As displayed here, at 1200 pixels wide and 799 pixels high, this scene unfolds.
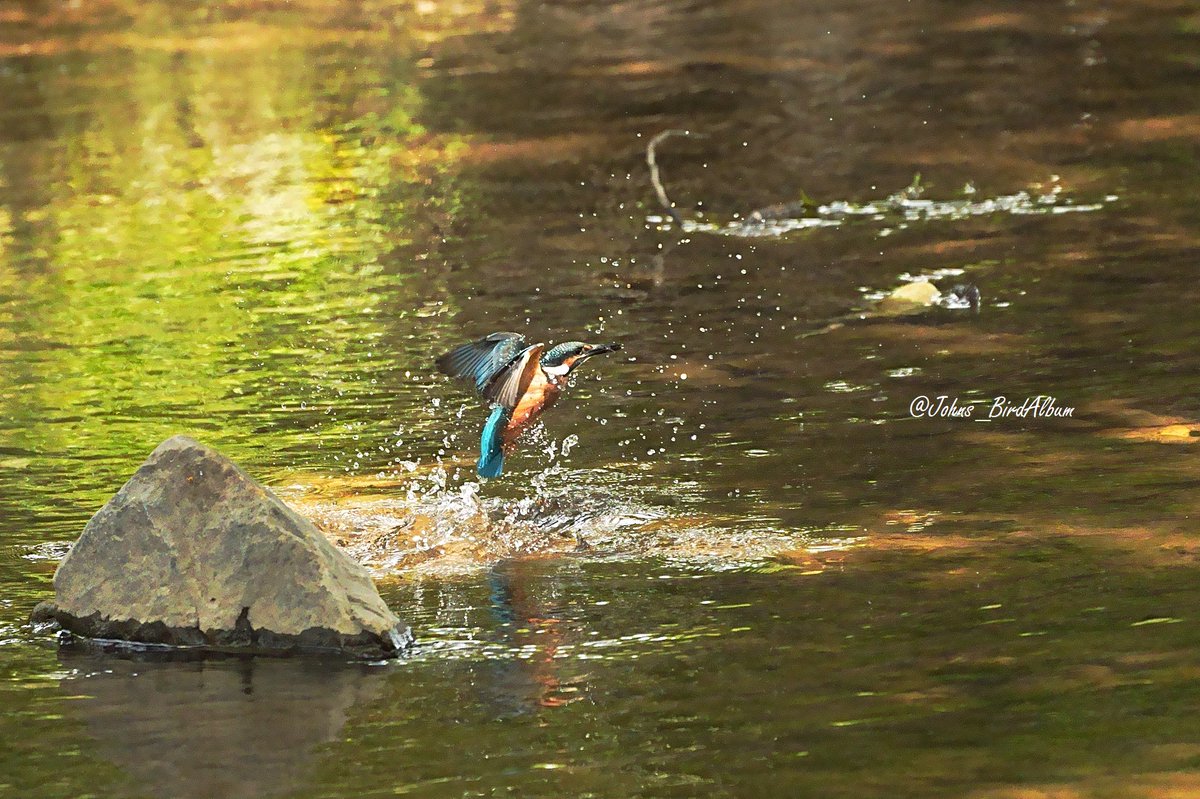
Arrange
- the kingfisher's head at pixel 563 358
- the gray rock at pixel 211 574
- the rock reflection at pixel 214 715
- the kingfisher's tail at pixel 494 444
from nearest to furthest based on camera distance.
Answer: the rock reflection at pixel 214 715
the gray rock at pixel 211 574
the kingfisher's head at pixel 563 358
the kingfisher's tail at pixel 494 444

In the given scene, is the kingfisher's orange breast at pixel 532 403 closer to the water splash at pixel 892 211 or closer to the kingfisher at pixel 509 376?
the kingfisher at pixel 509 376

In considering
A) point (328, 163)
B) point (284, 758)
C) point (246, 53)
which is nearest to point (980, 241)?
point (328, 163)

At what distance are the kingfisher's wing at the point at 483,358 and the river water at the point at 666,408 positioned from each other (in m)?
0.73

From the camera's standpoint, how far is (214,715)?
259 inches

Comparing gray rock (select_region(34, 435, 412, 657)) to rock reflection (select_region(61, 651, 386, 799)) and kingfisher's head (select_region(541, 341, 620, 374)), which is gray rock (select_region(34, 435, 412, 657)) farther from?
kingfisher's head (select_region(541, 341, 620, 374))

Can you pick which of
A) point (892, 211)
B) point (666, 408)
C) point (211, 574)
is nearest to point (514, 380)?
point (211, 574)

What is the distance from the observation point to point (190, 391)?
37.0ft

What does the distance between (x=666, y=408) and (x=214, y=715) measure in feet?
13.8

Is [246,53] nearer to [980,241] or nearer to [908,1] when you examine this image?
[908,1]

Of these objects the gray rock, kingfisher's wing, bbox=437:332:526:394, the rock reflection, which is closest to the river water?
the rock reflection

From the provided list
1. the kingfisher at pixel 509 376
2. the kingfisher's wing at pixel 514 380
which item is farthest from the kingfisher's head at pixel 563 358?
the kingfisher's wing at pixel 514 380

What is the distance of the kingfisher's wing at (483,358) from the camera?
8.22 metres

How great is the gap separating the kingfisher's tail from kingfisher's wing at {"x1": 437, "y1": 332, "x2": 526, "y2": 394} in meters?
0.37

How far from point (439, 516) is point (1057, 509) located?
258 centimetres
